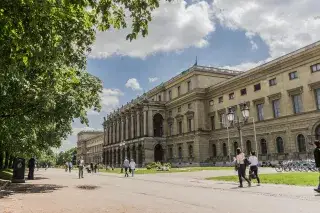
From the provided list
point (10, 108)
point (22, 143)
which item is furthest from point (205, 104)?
point (10, 108)

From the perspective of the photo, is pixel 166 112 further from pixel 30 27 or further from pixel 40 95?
pixel 30 27

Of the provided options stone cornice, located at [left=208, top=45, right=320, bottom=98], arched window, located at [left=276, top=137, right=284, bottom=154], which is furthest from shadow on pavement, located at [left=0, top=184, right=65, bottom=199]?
stone cornice, located at [left=208, top=45, right=320, bottom=98]

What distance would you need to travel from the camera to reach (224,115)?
59531mm

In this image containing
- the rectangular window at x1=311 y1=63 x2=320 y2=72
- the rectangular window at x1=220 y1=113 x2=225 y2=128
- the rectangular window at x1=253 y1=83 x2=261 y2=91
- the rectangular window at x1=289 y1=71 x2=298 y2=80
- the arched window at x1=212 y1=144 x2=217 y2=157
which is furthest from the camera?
the arched window at x1=212 y1=144 x2=217 y2=157

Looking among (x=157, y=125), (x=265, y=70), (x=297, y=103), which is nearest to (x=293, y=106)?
(x=297, y=103)

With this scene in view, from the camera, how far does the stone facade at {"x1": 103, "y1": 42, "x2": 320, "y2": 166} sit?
42844 mm

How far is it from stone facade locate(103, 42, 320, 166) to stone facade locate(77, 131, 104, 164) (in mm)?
40407

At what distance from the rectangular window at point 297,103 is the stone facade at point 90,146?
9777 centimetres

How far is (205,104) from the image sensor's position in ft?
213

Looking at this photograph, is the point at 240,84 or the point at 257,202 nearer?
the point at 257,202

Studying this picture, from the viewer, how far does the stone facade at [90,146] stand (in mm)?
138125

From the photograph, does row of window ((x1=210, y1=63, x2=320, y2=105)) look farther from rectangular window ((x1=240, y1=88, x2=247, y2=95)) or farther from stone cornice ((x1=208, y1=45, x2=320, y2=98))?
stone cornice ((x1=208, y1=45, x2=320, y2=98))

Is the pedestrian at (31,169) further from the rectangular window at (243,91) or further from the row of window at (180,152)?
the row of window at (180,152)

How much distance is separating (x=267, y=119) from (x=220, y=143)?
13154mm
